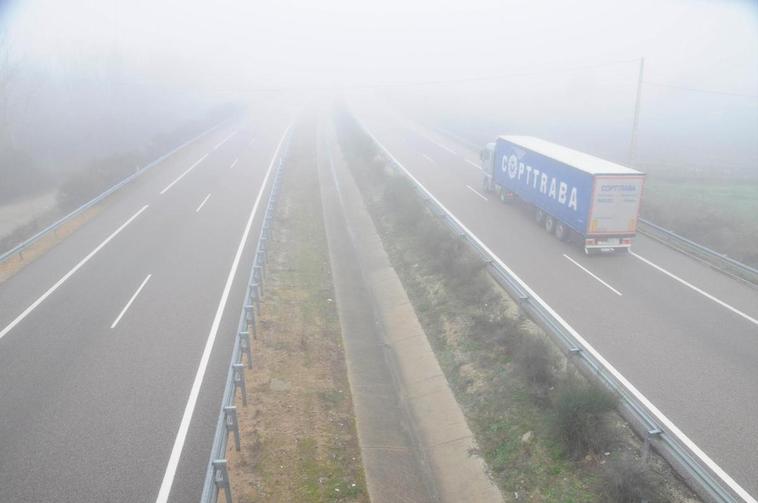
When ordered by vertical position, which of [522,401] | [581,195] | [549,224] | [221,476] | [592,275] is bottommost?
[522,401]

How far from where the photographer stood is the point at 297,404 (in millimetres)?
13219

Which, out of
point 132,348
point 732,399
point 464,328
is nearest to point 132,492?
point 132,348

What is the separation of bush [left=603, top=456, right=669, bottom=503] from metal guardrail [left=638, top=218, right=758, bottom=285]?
39.9 ft

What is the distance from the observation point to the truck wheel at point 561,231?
23.4 meters

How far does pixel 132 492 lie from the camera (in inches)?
379

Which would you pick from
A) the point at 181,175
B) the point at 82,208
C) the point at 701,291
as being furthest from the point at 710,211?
the point at 181,175

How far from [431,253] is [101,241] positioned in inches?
481

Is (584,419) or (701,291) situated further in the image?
(701,291)

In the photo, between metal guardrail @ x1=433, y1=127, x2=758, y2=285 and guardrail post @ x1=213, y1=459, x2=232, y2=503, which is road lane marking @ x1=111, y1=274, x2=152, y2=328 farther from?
metal guardrail @ x1=433, y1=127, x2=758, y2=285

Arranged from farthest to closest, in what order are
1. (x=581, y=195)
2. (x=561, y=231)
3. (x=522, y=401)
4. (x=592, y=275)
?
(x=561, y=231) < (x=581, y=195) < (x=592, y=275) < (x=522, y=401)

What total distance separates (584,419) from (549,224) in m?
14.8

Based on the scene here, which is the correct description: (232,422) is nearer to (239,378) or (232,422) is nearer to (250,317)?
(239,378)

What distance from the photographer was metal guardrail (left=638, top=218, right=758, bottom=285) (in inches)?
766

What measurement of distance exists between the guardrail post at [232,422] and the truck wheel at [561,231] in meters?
16.1
